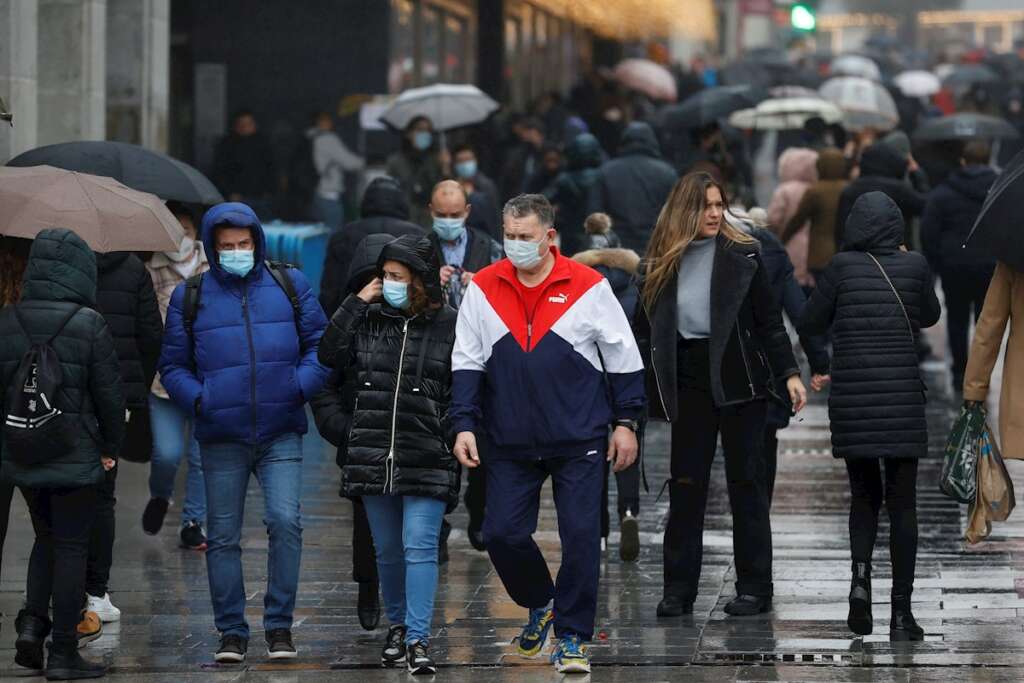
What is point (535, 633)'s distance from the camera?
8.95m

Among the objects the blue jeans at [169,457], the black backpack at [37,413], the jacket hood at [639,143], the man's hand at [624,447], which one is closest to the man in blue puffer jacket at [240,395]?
the black backpack at [37,413]

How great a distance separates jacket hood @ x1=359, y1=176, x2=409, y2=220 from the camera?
38.9 feet

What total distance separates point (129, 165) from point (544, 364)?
10.5 feet

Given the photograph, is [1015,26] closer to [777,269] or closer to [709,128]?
[709,128]

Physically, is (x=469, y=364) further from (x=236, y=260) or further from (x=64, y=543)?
(x=64, y=543)

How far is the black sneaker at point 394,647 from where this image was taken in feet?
28.9

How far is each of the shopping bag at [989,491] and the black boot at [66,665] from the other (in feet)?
11.7

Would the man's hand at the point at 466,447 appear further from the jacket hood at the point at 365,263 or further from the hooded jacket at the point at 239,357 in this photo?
the jacket hood at the point at 365,263

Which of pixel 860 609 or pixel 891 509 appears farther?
pixel 891 509

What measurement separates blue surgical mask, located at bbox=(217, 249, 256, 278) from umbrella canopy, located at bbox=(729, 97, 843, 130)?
19.4m

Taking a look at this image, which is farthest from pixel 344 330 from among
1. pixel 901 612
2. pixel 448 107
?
pixel 448 107

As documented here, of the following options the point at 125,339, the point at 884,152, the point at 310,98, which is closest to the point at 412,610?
the point at 125,339

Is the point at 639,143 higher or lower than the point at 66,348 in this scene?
higher

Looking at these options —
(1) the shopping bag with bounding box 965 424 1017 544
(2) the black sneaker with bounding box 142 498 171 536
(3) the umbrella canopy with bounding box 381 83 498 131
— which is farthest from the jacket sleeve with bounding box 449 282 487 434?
(3) the umbrella canopy with bounding box 381 83 498 131
